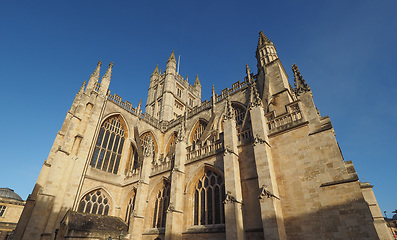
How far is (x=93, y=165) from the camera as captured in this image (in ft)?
59.4

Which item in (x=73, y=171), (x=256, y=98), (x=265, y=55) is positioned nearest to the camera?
(x=256, y=98)

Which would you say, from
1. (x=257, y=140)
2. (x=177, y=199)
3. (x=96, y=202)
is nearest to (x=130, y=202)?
(x=96, y=202)

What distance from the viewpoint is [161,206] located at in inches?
598

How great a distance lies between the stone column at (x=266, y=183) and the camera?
8.63 meters

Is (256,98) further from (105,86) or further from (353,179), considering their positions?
(105,86)

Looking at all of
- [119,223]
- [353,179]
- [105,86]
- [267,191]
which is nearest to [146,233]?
[119,223]

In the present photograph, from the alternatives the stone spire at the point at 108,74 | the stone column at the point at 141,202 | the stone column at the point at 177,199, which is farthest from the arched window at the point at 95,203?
the stone spire at the point at 108,74

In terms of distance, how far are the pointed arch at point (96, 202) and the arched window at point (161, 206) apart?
5021mm

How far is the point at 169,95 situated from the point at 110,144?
14312mm

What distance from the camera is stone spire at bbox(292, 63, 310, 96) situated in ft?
38.2

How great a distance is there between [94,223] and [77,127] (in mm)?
7986

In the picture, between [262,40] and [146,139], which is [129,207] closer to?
[146,139]

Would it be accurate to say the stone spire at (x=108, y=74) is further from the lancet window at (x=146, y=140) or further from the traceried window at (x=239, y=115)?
the traceried window at (x=239, y=115)

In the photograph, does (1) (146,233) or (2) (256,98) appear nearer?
(2) (256,98)
